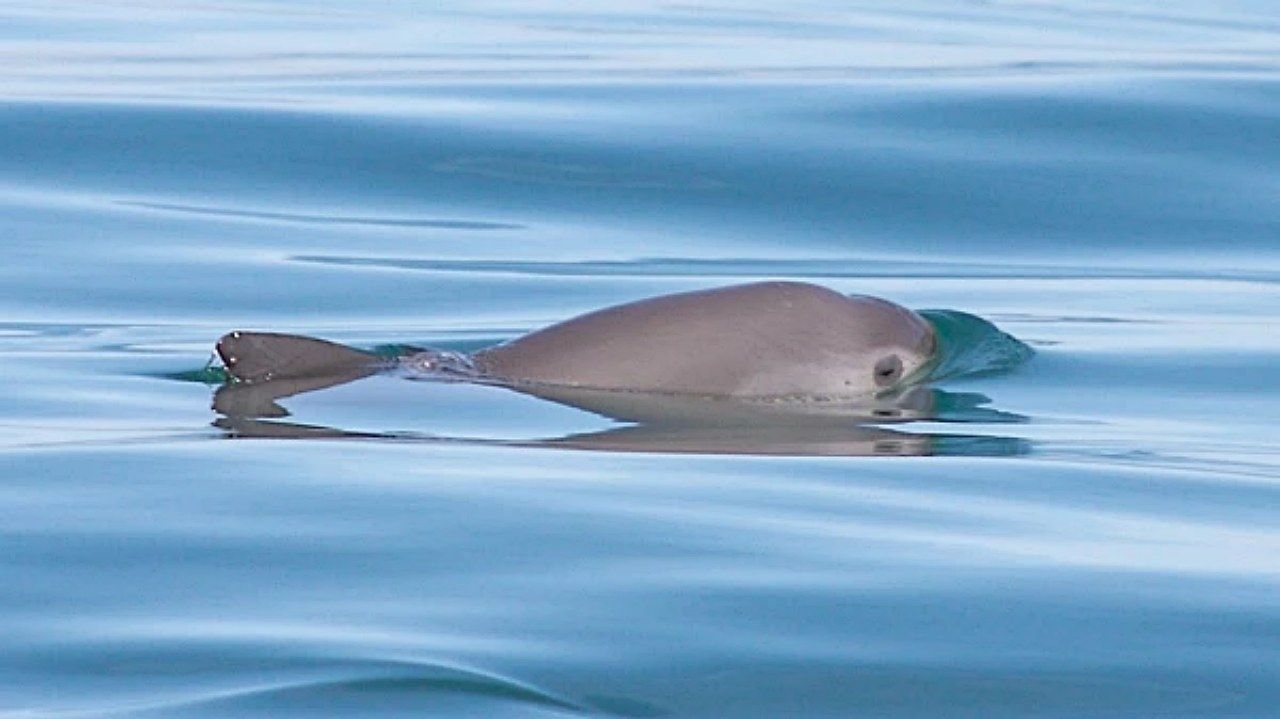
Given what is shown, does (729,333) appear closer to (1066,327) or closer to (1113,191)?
(1066,327)

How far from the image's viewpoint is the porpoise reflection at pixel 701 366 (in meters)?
7.89

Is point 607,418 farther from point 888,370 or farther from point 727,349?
point 888,370

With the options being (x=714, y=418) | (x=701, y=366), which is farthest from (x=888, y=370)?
(x=714, y=418)

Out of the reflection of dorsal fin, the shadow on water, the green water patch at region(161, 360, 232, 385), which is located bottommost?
the shadow on water

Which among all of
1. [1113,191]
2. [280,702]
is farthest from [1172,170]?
[280,702]

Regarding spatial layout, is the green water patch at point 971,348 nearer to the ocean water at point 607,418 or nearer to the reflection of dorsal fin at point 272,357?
the ocean water at point 607,418

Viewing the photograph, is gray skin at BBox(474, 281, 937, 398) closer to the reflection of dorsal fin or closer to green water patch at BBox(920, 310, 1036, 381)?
green water patch at BBox(920, 310, 1036, 381)

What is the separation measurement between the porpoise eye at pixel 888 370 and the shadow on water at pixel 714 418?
0.08 m

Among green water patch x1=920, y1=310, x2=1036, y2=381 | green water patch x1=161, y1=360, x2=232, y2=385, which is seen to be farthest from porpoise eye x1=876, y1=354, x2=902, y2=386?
green water patch x1=161, y1=360, x2=232, y2=385

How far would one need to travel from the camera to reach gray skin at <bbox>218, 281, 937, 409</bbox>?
8.16 m

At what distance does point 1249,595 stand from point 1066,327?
191 inches

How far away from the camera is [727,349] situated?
333 inches

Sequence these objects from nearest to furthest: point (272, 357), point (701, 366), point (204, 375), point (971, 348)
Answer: point (272, 357)
point (701, 366)
point (204, 375)
point (971, 348)

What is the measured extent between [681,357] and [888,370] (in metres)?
0.70
